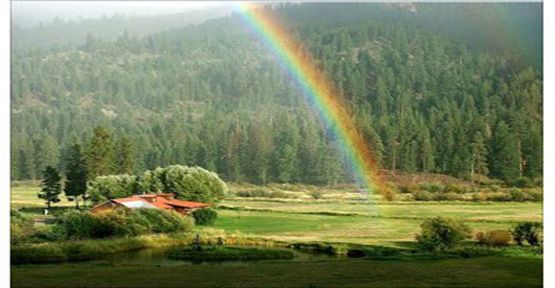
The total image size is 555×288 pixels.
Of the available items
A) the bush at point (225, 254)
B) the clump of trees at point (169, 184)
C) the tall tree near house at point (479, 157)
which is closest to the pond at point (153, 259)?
the bush at point (225, 254)

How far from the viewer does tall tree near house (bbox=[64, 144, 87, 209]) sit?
10.8 metres

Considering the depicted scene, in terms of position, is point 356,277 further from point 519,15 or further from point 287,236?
point 519,15

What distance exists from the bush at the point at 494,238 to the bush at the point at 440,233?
0.52 feet

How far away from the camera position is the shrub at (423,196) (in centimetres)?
1091

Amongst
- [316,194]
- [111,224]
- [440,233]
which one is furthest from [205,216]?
[440,233]

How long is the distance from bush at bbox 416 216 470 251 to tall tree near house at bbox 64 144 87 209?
3.90 meters

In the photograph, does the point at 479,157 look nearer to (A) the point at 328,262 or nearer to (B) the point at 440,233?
(B) the point at 440,233

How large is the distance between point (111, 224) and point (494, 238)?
14.5 feet

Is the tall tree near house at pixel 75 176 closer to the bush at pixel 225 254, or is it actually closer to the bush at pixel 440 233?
the bush at pixel 225 254

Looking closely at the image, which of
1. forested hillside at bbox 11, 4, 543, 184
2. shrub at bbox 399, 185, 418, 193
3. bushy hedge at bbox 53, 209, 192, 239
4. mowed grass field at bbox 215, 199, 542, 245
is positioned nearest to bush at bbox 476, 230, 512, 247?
mowed grass field at bbox 215, 199, 542, 245

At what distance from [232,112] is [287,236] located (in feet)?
5.18

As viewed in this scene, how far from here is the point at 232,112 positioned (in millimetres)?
10984

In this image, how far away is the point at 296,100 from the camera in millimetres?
10945
